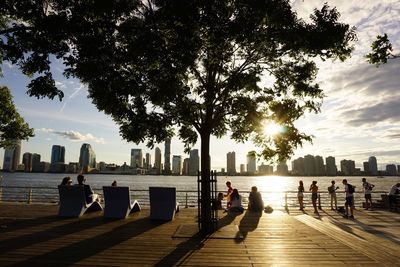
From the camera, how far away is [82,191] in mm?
12172

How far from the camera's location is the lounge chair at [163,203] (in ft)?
38.1

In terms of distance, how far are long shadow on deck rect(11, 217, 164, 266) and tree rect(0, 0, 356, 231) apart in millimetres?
2318

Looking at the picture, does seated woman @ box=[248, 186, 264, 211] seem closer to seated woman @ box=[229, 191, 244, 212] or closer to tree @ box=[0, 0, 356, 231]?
seated woman @ box=[229, 191, 244, 212]

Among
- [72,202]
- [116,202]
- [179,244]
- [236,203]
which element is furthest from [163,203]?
[236,203]

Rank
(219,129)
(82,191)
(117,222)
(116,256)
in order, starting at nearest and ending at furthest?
(116,256) < (117,222) < (82,191) < (219,129)

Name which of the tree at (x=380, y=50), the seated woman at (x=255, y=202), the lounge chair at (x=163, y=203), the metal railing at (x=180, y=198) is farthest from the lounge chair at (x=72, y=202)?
the tree at (x=380, y=50)

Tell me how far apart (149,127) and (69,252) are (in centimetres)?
430

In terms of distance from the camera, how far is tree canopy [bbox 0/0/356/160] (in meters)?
7.77

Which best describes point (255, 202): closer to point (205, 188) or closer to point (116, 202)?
point (205, 188)

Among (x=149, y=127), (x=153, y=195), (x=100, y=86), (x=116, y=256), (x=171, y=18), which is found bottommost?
(x=116, y=256)

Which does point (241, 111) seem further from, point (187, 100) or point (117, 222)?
point (117, 222)

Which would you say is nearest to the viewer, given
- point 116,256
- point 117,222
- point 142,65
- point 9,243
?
point 116,256

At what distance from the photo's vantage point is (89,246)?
7.64 meters

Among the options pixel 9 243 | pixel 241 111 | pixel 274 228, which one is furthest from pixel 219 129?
pixel 9 243
